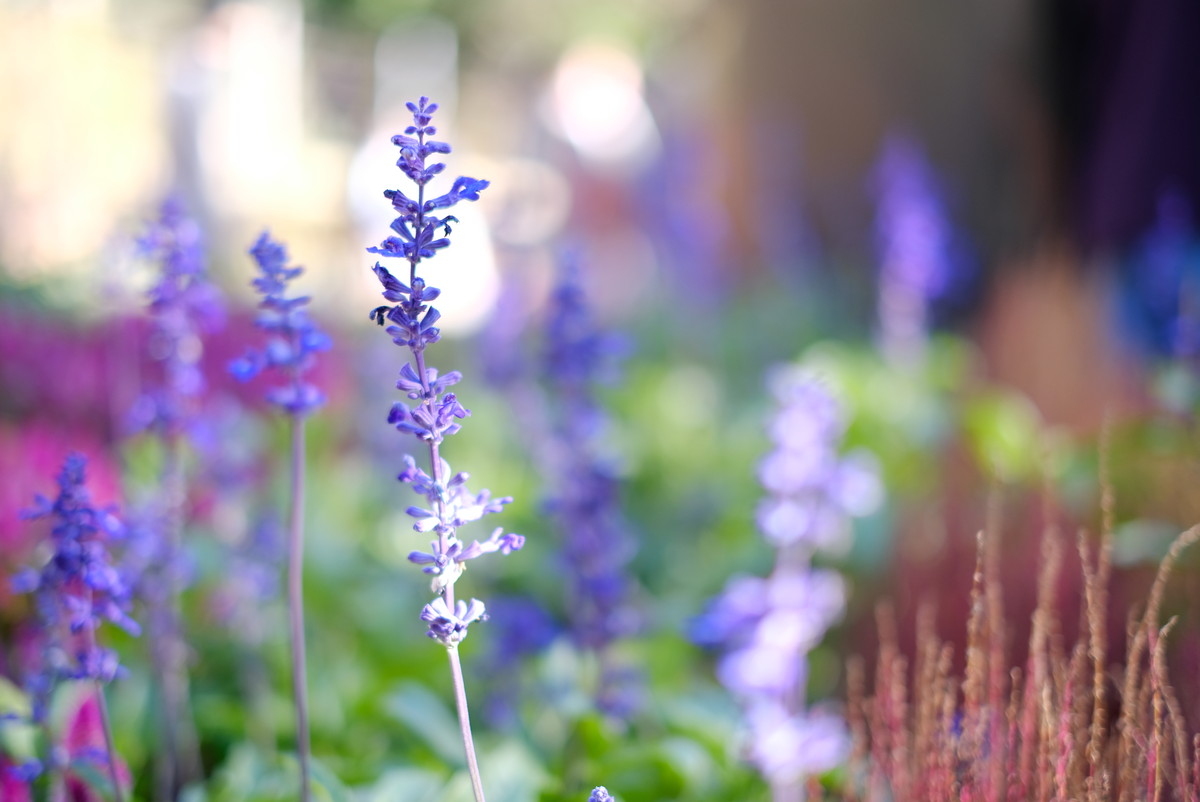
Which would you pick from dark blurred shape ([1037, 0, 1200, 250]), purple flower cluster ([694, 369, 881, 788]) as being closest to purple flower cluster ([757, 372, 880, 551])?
purple flower cluster ([694, 369, 881, 788])

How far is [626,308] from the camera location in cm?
823

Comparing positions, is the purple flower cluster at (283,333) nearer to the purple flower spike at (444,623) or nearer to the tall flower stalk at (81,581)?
the tall flower stalk at (81,581)

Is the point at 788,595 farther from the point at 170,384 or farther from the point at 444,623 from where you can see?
the point at 170,384

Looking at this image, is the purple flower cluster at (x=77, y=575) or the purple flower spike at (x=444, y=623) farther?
the purple flower cluster at (x=77, y=575)

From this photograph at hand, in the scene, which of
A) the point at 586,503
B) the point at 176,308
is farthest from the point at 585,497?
the point at 176,308

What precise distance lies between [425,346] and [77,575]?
0.70 meters

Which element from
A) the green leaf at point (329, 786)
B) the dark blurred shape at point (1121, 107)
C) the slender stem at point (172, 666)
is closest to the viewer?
the green leaf at point (329, 786)

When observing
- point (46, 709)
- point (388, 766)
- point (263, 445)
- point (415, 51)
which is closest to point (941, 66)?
point (263, 445)

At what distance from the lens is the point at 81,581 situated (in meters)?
1.56

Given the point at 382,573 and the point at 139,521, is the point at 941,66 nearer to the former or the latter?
the point at 382,573

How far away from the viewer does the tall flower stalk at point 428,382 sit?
1173mm

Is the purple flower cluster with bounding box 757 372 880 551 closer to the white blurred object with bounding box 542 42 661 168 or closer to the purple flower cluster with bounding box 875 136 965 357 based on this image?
the purple flower cluster with bounding box 875 136 965 357

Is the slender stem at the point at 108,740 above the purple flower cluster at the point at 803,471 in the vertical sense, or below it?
below

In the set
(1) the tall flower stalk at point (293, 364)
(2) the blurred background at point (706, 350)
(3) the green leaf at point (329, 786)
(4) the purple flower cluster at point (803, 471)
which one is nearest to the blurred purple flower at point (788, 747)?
(2) the blurred background at point (706, 350)
